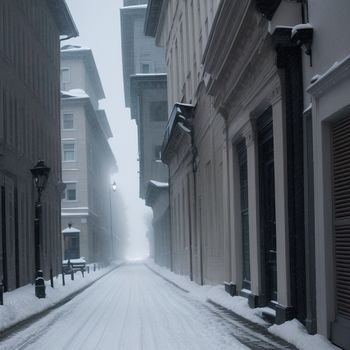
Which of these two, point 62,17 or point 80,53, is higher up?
point 80,53

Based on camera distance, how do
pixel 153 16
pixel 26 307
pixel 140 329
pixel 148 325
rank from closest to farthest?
pixel 140 329
pixel 148 325
pixel 26 307
pixel 153 16

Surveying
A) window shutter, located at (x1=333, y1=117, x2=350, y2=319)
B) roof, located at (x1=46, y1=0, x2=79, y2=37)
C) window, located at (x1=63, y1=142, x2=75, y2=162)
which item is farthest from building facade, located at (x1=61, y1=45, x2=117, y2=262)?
window shutter, located at (x1=333, y1=117, x2=350, y2=319)

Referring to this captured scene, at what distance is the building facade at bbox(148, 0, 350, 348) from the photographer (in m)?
9.33

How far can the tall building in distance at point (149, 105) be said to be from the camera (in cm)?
5462

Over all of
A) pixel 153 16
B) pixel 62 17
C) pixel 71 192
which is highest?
pixel 153 16

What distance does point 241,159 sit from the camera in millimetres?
17406

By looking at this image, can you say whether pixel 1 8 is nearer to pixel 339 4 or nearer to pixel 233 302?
pixel 233 302

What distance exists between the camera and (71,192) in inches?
2506

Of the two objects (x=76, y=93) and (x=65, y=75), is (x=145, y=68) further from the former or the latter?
(x=76, y=93)

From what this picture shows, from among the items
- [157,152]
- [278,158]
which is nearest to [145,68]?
[157,152]

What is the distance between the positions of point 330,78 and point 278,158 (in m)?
3.00

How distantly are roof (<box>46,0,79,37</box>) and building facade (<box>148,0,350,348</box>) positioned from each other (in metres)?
13.7

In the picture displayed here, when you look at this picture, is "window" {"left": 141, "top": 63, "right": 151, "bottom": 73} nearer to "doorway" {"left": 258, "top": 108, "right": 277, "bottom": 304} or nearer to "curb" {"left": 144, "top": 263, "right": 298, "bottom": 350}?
"curb" {"left": 144, "top": 263, "right": 298, "bottom": 350}

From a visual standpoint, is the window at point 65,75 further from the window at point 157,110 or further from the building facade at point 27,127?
the building facade at point 27,127
